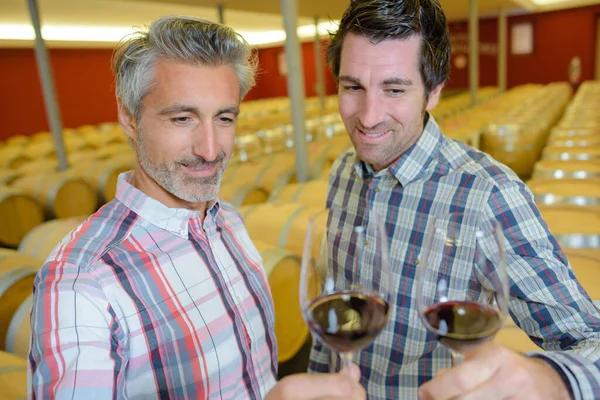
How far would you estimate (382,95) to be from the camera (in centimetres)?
142

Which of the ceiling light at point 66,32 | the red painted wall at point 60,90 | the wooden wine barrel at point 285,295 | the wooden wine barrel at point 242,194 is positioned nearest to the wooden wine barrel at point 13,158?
the ceiling light at point 66,32

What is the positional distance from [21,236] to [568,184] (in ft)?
18.0

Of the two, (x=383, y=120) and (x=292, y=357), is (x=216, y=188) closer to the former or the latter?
(x=383, y=120)

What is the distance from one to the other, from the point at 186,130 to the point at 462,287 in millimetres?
839

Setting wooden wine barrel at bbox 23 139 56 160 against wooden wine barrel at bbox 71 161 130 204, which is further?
wooden wine barrel at bbox 23 139 56 160

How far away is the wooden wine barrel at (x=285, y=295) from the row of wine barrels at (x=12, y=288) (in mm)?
1311

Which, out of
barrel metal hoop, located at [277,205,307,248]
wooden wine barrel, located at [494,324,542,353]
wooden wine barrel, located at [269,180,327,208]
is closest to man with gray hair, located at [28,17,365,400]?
wooden wine barrel, located at [494,324,542,353]

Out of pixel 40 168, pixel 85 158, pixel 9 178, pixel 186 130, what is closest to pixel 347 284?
pixel 186 130

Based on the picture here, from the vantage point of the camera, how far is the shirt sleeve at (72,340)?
94cm

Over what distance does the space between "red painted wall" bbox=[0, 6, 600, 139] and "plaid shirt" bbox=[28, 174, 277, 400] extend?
13275mm

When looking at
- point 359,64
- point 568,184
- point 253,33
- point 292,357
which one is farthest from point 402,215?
point 253,33

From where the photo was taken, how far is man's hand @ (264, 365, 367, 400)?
659 millimetres

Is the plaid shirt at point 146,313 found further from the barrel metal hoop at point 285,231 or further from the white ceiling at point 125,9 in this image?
the white ceiling at point 125,9

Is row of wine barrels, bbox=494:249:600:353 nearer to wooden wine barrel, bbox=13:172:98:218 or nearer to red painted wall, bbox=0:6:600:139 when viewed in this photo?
wooden wine barrel, bbox=13:172:98:218
